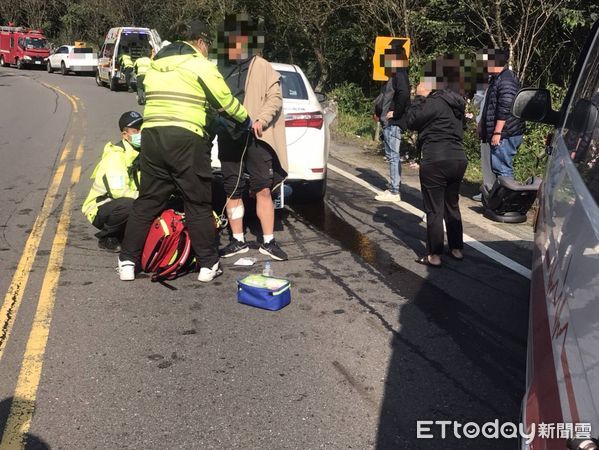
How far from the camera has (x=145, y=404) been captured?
3.11 metres

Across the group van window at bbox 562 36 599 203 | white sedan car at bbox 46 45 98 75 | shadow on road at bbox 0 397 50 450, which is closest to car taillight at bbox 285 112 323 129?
van window at bbox 562 36 599 203

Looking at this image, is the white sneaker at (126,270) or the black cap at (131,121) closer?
the white sneaker at (126,270)

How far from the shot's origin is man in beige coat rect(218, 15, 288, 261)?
4.90 meters

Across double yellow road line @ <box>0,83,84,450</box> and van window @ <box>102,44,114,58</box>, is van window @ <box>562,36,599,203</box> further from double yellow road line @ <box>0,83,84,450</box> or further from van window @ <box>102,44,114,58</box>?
van window @ <box>102,44,114,58</box>

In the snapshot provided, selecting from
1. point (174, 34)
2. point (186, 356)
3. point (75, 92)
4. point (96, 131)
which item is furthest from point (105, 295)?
point (75, 92)

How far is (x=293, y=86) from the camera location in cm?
677

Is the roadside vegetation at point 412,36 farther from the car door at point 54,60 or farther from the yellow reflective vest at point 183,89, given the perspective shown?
the car door at point 54,60

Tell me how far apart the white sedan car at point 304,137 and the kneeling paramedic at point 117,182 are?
106 cm

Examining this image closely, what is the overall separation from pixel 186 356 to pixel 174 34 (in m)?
2.48

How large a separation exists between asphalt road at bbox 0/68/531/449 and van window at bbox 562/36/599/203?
1411mm

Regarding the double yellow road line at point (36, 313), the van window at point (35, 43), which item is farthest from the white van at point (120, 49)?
the double yellow road line at point (36, 313)

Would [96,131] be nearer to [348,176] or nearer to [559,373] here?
[348,176]

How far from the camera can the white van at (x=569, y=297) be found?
4.75 feet

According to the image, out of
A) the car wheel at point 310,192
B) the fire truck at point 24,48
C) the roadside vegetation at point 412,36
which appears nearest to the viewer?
the car wheel at point 310,192
